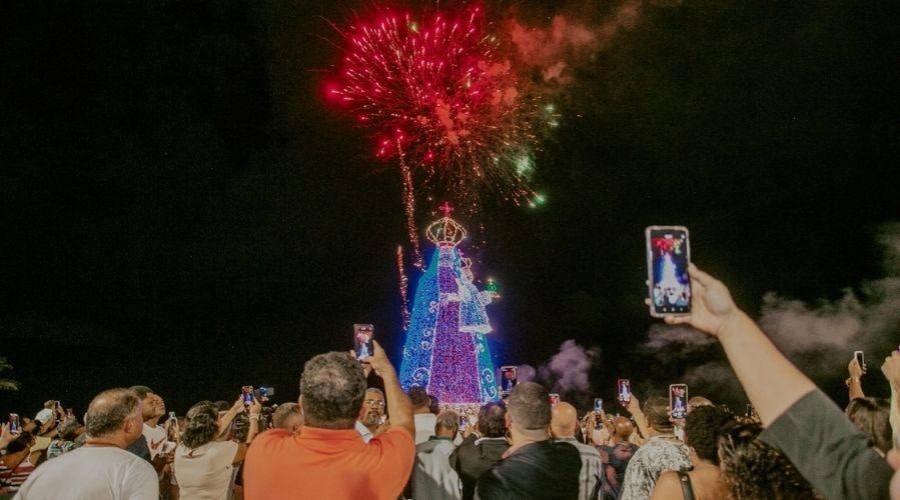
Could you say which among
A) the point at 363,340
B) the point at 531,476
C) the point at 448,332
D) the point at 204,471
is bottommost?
the point at 204,471

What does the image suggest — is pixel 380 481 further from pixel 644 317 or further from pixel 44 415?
pixel 644 317

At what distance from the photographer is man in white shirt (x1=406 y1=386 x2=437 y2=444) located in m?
5.31

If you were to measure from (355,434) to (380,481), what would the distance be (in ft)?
0.86

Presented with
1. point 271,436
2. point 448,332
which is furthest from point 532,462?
point 448,332

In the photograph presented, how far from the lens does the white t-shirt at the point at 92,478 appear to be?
359 cm

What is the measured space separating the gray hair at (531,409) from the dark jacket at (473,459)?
78cm

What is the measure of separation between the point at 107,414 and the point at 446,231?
22.9 meters

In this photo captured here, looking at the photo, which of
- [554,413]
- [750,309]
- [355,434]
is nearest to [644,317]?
[750,309]

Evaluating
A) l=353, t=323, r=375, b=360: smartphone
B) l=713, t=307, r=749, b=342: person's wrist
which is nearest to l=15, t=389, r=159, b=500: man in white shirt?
l=353, t=323, r=375, b=360: smartphone

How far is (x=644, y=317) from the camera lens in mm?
32062

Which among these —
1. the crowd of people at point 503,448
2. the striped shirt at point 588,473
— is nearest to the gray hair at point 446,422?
the crowd of people at point 503,448

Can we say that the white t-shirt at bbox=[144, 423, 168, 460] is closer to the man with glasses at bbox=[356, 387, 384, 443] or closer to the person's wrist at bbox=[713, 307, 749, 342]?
the man with glasses at bbox=[356, 387, 384, 443]

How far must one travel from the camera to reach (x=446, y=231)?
26562 mm

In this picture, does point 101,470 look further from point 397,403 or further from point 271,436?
point 397,403
